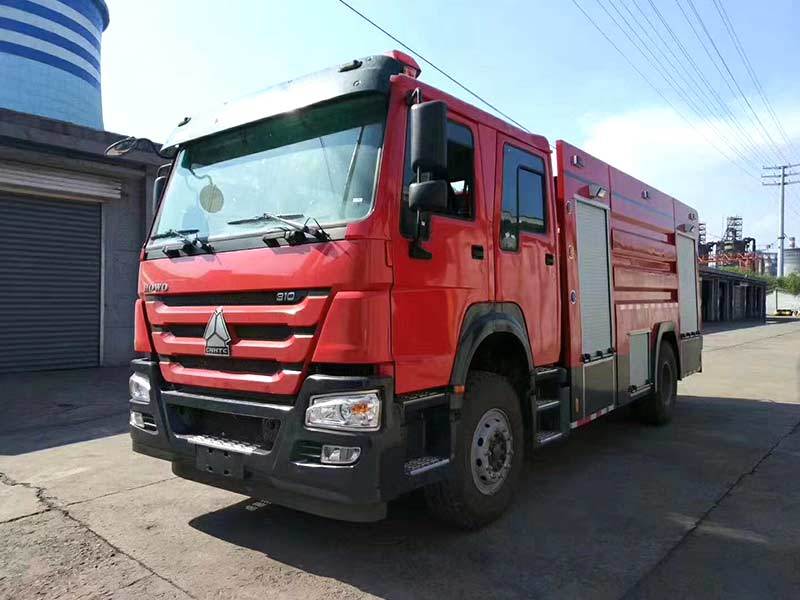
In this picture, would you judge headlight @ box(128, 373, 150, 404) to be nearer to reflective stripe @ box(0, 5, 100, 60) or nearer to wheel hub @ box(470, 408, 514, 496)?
wheel hub @ box(470, 408, 514, 496)

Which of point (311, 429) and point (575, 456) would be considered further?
point (575, 456)

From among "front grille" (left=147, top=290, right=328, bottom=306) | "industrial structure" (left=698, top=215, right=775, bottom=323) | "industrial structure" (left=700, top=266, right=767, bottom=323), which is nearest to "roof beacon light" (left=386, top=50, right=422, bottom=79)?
"front grille" (left=147, top=290, right=328, bottom=306)

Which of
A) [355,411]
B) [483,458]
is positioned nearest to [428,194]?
[355,411]

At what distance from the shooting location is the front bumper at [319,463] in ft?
9.87

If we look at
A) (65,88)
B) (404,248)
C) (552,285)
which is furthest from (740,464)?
(65,88)

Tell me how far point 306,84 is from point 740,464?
5.19 m

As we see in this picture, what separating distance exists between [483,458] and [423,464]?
0.70 meters

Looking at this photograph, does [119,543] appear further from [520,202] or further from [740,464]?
[740,464]

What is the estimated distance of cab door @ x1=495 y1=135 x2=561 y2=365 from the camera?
4.21m

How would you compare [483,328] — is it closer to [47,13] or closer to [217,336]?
[217,336]

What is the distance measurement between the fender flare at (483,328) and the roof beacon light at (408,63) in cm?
146

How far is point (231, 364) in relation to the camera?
3545 mm

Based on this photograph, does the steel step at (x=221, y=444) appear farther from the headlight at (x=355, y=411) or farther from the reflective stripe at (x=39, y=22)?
the reflective stripe at (x=39, y=22)

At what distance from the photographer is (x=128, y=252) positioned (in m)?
12.0
